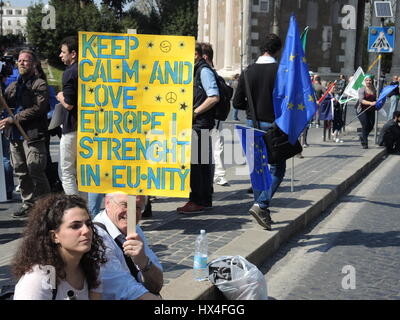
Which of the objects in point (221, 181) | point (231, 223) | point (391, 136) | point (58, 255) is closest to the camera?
point (58, 255)

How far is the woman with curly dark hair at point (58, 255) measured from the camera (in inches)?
114

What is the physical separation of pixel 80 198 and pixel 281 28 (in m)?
34.6

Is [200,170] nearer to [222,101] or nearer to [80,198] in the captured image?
[222,101]

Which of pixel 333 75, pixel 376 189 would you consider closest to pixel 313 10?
pixel 333 75

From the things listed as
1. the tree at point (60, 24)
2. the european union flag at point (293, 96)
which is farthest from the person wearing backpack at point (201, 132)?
the tree at point (60, 24)

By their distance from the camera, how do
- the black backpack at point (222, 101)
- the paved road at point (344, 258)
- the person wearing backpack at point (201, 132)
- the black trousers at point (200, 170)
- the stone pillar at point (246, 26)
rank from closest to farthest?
the paved road at point (344, 258) < the person wearing backpack at point (201, 132) < the black trousers at point (200, 170) < the black backpack at point (222, 101) < the stone pillar at point (246, 26)

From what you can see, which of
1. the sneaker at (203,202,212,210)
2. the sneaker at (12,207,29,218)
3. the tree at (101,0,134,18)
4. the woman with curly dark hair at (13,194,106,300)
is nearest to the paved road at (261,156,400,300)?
the sneaker at (203,202,212,210)

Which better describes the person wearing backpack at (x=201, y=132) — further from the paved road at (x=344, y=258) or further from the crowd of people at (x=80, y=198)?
the paved road at (x=344, y=258)

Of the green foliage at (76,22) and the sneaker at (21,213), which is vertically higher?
the green foliage at (76,22)

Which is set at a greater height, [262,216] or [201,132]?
[201,132]

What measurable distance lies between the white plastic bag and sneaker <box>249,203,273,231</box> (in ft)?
5.65

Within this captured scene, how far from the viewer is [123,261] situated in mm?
3469

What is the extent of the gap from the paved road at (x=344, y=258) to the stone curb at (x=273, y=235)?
12 cm

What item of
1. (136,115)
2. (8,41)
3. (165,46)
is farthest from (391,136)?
(8,41)
